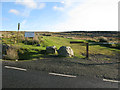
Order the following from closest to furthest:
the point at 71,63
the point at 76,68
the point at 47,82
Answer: the point at 47,82 < the point at 76,68 < the point at 71,63

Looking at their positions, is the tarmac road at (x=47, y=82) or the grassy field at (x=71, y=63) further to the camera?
the grassy field at (x=71, y=63)

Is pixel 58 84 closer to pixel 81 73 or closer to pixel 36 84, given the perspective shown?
pixel 36 84

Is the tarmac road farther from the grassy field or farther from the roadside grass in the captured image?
the grassy field

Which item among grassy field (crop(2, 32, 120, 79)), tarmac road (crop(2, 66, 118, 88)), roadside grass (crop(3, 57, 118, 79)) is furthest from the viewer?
grassy field (crop(2, 32, 120, 79))

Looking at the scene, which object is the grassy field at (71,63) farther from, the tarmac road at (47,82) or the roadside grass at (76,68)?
the tarmac road at (47,82)

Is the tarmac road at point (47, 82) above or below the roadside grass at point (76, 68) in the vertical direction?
below

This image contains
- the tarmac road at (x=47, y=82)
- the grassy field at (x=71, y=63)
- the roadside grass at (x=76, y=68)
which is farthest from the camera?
the grassy field at (x=71, y=63)

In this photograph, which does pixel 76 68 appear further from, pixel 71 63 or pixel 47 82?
pixel 47 82

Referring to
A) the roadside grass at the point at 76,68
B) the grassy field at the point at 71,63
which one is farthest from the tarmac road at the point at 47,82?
the grassy field at the point at 71,63

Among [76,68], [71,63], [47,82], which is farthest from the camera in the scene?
[71,63]

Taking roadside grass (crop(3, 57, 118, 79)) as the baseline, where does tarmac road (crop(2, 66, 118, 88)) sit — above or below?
below

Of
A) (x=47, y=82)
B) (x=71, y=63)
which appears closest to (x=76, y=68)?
(x=71, y=63)

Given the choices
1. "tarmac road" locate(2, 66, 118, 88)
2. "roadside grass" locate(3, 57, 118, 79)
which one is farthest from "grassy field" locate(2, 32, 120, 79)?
"tarmac road" locate(2, 66, 118, 88)

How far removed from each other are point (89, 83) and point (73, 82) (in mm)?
660
